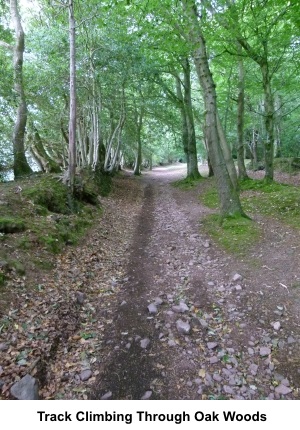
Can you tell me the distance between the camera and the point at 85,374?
3463mm

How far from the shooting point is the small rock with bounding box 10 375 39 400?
3.03 meters

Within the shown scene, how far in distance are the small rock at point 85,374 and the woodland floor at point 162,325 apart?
13 millimetres

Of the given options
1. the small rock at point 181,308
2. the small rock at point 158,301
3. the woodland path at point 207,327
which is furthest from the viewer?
the small rock at point 158,301

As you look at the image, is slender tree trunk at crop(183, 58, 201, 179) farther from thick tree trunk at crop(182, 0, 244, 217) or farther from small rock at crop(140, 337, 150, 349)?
small rock at crop(140, 337, 150, 349)

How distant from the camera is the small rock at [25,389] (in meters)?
3.03

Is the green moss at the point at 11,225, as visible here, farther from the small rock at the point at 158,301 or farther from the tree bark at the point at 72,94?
the small rock at the point at 158,301

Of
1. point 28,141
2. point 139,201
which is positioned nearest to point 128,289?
point 139,201

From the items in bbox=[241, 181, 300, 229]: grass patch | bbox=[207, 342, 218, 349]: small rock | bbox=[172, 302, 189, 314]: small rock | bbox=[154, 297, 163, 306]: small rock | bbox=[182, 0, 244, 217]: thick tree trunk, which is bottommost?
bbox=[207, 342, 218, 349]: small rock

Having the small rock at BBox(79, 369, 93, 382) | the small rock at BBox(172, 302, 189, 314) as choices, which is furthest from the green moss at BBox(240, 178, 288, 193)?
the small rock at BBox(79, 369, 93, 382)

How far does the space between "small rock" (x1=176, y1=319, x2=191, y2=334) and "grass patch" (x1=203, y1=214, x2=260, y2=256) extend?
8.94 feet

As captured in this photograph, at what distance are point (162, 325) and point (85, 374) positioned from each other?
1.39 m

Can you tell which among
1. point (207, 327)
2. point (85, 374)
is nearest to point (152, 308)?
point (207, 327)

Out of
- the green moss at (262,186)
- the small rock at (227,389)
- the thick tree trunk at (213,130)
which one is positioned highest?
the thick tree trunk at (213,130)

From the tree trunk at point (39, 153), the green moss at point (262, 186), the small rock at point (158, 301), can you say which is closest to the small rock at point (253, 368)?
the small rock at point (158, 301)
